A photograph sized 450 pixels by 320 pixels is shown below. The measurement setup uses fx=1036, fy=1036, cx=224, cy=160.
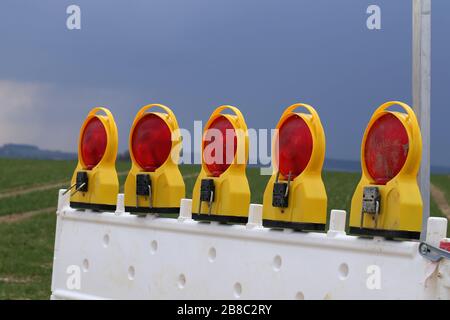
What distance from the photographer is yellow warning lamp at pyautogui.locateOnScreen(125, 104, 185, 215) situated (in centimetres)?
786

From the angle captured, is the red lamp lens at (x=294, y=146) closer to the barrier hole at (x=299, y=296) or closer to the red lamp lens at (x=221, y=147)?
the red lamp lens at (x=221, y=147)

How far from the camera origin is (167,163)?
25.8ft

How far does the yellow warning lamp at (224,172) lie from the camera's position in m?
7.07

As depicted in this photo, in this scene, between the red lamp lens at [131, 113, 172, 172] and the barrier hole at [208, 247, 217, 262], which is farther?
Answer: the red lamp lens at [131, 113, 172, 172]

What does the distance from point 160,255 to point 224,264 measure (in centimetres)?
77

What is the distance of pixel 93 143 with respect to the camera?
8.66 m

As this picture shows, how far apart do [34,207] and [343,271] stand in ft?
87.9

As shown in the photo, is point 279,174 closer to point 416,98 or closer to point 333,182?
point 416,98

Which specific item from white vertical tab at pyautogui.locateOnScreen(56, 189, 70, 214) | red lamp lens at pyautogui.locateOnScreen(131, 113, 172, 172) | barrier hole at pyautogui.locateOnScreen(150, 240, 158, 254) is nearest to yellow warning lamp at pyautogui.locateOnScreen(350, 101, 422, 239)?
barrier hole at pyautogui.locateOnScreen(150, 240, 158, 254)

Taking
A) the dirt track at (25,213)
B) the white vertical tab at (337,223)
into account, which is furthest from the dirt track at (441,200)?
the white vertical tab at (337,223)

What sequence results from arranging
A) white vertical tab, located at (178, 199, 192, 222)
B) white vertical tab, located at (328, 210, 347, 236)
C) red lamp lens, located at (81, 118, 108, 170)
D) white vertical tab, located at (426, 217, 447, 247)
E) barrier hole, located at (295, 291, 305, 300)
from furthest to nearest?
1. red lamp lens, located at (81, 118, 108, 170)
2. white vertical tab, located at (178, 199, 192, 222)
3. barrier hole, located at (295, 291, 305, 300)
4. white vertical tab, located at (328, 210, 347, 236)
5. white vertical tab, located at (426, 217, 447, 247)

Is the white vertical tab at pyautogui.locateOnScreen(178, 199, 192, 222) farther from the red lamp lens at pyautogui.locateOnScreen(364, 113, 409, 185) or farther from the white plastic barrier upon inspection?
the red lamp lens at pyautogui.locateOnScreen(364, 113, 409, 185)

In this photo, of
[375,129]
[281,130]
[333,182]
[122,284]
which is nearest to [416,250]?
[375,129]

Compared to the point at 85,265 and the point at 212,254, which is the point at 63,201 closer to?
the point at 85,265
